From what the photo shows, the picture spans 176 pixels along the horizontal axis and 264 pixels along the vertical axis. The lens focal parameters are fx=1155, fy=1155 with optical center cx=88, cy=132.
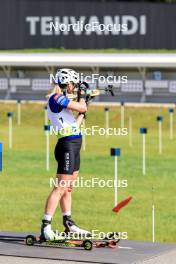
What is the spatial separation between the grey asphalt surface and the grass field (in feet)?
7.76

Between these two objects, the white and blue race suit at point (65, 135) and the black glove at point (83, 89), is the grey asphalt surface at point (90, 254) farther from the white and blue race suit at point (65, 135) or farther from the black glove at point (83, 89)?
the black glove at point (83, 89)

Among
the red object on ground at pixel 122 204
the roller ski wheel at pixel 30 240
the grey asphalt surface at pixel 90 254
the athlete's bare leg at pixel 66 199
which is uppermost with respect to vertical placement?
the athlete's bare leg at pixel 66 199

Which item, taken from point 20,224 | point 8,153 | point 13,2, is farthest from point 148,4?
point 20,224

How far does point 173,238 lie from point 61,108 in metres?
3.30

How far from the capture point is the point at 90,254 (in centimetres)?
1428

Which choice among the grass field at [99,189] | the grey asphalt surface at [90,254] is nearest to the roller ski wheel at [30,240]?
the grey asphalt surface at [90,254]

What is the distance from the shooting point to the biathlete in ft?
49.2

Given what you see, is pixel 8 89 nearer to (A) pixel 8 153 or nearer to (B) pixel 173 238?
(A) pixel 8 153

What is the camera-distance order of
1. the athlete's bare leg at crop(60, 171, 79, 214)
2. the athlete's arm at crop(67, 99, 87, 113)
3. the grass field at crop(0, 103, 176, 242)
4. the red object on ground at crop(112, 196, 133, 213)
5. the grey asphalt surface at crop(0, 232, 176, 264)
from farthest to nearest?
A: the grass field at crop(0, 103, 176, 242) → the red object on ground at crop(112, 196, 133, 213) → the athlete's bare leg at crop(60, 171, 79, 214) → the athlete's arm at crop(67, 99, 87, 113) → the grey asphalt surface at crop(0, 232, 176, 264)

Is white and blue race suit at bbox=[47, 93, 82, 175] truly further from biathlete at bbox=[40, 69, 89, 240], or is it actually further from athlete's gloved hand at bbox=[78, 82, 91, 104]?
athlete's gloved hand at bbox=[78, 82, 91, 104]

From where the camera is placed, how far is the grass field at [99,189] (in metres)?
19.0

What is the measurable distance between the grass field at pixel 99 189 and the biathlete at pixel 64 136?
8.28ft

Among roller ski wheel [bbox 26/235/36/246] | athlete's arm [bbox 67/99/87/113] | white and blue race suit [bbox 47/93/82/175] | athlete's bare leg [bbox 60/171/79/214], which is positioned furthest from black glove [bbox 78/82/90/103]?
roller ski wheel [bbox 26/235/36/246]

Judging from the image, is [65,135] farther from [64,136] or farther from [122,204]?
[122,204]
